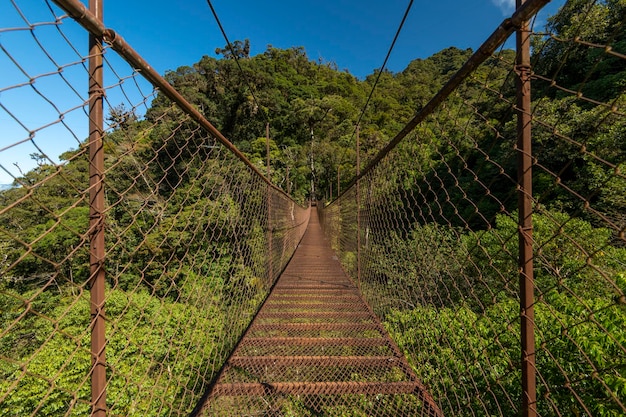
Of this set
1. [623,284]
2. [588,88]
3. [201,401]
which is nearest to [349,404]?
[201,401]

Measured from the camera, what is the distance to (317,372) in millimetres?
1246

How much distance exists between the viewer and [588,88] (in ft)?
26.0

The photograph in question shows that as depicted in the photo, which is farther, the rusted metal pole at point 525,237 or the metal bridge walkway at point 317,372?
the metal bridge walkway at point 317,372

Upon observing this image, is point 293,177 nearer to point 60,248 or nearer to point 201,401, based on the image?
point 60,248

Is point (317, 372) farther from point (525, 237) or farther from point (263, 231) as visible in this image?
point (263, 231)

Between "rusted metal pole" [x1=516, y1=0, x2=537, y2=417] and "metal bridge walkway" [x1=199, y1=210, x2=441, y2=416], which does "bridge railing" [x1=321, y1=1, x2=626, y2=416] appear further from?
"metal bridge walkway" [x1=199, y1=210, x2=441, y2=416]

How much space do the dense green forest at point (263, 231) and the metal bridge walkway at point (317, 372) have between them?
0.45 ft

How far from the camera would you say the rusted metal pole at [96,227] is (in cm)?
63

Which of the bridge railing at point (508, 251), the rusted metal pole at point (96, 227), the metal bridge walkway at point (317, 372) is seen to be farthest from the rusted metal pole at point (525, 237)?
the rusted metal pole at point (96, 227)

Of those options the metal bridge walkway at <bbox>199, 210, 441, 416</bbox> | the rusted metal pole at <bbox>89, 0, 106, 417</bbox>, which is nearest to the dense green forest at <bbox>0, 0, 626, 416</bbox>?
the rusted metal pole at <bbox>89, 0, 106, 417</bbox>

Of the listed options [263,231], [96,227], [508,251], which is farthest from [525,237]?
[263,231]

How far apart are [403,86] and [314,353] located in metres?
31.7

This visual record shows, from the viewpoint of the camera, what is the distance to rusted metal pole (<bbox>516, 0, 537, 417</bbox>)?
0.63 m

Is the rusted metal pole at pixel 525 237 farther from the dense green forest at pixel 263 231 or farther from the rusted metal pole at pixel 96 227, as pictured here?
the rusted metal pole at pixel 96 227
